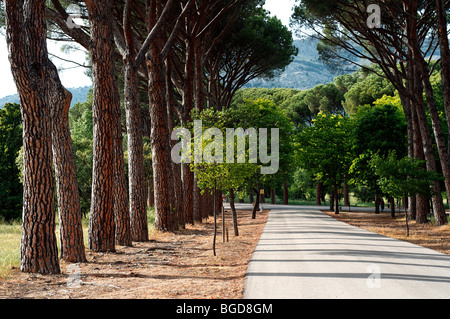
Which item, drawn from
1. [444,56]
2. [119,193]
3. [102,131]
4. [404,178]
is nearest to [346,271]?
[119,193]

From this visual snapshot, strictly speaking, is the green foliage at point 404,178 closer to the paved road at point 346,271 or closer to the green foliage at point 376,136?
the paved road at point 346,271

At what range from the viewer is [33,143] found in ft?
28.6

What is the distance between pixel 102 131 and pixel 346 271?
766 cm

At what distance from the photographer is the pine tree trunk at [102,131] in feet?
39.5

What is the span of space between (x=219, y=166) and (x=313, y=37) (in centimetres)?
1440

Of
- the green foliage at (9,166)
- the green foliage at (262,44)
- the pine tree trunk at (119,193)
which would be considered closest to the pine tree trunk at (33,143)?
the pine tree trunk at (119,193)

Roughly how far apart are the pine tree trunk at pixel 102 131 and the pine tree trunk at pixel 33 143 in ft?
10.4

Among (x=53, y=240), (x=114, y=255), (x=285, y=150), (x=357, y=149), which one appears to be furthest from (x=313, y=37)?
(x=53, y=240)

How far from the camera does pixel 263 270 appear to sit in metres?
9.45
